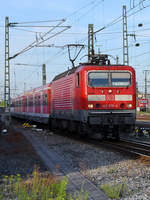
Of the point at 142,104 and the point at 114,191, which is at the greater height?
the point at 142,104

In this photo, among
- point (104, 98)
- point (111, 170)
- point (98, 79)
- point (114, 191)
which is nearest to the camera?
point (114, 191)

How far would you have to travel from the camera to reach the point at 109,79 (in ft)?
46.9

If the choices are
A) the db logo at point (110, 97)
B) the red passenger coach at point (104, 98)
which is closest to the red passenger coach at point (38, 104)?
the red passenger coach at point (104, 98)

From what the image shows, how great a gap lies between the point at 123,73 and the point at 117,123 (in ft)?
7.36

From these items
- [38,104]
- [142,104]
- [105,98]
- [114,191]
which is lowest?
[114,191]

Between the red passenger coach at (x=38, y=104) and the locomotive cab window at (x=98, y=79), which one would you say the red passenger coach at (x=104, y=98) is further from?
the red passenger coach at (x=38, y=104)

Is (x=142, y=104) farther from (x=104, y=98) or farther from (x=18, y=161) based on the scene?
(x=18, y=161)

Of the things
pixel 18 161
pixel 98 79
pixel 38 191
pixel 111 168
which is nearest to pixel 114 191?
pixel 38 191

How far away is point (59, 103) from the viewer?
750 inches

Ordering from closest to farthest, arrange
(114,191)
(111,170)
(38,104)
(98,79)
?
1. (114,191)
2. (111,170)
3. (98,79)
4. (38,104)

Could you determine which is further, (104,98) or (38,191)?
(104,98)

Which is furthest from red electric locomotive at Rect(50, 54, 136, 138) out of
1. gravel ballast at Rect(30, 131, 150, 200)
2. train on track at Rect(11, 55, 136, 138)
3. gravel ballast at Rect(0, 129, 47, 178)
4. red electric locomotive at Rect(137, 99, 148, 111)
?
red electric locomotive at Rect(137, 99, 148, 111)

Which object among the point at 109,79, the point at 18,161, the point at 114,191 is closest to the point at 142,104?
the point at 109,79

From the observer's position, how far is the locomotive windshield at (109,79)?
1419cm
